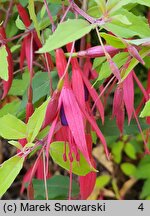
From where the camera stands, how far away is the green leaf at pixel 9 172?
0.59 meters

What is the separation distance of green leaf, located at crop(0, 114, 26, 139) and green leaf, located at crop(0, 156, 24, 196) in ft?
0.15

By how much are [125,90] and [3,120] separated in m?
0.17

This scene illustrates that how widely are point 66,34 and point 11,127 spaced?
185 millimetres

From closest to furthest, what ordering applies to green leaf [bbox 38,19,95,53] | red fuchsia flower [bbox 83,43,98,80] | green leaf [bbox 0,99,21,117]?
green leaf [bbox 38,19,95,53], red fuchsia flower [bbox 83,43,98,80], green leaf [bbox 0,99,21,117]

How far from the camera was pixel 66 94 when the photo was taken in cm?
60

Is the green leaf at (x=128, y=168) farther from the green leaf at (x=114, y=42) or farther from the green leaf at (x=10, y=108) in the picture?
the green leaf at (x=114, y=42)

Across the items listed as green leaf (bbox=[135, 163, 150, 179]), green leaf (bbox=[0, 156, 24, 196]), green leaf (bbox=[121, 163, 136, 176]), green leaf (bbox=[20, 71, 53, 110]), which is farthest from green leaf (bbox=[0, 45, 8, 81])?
green leaf (bbox=[121, 163, 136, 176])

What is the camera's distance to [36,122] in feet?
2.01

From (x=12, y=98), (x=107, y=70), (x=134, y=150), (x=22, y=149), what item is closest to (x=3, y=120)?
(x=22, y=149)

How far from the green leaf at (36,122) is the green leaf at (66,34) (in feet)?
0.38

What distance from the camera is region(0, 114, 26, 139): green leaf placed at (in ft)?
2.11

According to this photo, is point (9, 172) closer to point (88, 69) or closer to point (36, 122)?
point (36, 122)

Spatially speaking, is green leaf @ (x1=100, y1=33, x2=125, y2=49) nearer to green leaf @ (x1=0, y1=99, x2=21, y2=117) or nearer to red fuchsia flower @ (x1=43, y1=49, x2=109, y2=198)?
red fuchsia flower @ (x1=43, y1=49, x2=109, y2=198)

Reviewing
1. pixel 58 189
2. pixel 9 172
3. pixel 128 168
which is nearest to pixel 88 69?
pixel 9 172
